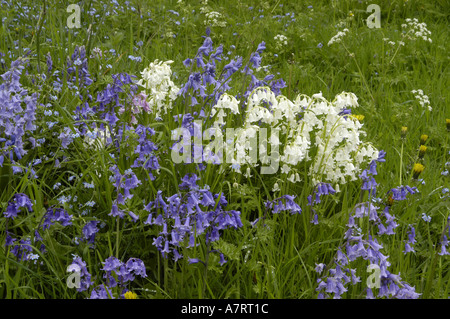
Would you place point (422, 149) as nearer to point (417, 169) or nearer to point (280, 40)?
point (417, 169)

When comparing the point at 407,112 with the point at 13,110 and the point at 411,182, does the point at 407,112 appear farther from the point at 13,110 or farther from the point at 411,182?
the point at 13,110

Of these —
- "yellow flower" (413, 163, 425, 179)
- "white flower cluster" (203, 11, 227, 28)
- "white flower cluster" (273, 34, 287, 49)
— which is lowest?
"yellow flower" (413, 163, 425, 179)

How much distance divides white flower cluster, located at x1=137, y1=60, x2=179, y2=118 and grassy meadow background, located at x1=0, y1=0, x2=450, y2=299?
0.09 meters

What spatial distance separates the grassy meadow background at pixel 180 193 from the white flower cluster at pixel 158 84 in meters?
0.09

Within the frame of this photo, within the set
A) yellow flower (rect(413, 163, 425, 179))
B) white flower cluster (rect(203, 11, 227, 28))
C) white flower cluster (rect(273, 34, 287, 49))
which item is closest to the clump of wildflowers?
yellow flower (rect(413, 163, 425, 179))

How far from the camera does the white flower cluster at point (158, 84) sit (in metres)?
2.84

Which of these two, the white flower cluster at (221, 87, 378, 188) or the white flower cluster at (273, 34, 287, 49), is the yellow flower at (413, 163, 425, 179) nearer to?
the white flower cluster at (221, 87, 378, 188)

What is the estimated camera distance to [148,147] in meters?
2.34

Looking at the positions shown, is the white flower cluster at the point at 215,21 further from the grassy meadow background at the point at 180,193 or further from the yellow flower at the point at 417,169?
the yellow flower at the point at 417,169

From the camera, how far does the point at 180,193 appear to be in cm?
205

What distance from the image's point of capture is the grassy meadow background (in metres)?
2.19

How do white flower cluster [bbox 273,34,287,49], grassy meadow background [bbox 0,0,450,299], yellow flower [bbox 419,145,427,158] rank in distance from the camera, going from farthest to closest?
white flower cluster [bbox 273,34,287,49], yellow flower [bbox 419,145,427,158], grassy meadow background [bbox 0,0,450,299]
